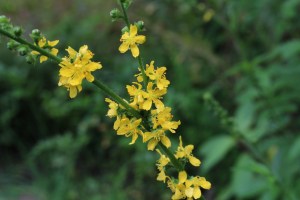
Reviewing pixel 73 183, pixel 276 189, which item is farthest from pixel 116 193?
pixel 276 189

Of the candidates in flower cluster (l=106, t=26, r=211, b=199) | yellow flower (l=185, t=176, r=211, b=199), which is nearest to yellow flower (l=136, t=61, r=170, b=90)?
flower cluster (l=106, t=26, r=211, b=199)

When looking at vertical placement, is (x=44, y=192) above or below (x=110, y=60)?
below

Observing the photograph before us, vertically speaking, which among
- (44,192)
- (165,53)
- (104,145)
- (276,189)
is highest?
(165,53)

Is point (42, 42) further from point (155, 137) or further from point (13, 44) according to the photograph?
point (155, 137)

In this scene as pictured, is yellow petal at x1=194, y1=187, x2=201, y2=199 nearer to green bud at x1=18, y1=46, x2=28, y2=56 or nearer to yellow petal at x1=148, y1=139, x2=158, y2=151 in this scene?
yellow petal at x1=148, y1=139, x2=158, y2=151

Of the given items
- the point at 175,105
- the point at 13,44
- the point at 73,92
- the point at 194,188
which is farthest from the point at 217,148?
the point at 13,44

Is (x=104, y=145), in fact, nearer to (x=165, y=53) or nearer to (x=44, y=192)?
(x=44, y=192)
